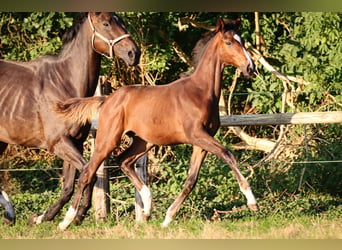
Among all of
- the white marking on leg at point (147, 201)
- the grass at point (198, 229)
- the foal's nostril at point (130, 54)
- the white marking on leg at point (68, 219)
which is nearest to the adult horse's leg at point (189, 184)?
the grass at point (198, 229)

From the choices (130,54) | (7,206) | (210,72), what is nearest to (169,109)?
(210,72)

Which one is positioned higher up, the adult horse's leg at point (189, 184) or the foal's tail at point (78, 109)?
the foal's tail at point (78, 109)

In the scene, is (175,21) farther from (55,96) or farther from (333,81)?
(55,96)

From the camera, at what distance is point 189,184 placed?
7043mm

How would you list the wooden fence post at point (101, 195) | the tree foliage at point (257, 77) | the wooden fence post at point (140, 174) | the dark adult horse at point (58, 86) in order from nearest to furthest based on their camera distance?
the dark adult horse at point (58, 86), the wooden fence post at point (140, 174), the wooden fence post at point (101, 195), the tree foliage at point (257, 77)

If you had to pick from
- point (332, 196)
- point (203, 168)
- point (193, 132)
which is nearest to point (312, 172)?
point (332, 196)

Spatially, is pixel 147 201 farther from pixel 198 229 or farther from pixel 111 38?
pixel 111 38

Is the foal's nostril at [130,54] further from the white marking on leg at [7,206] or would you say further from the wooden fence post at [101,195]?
the white marking on leg at [7,206]

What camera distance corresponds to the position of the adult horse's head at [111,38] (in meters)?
7.28

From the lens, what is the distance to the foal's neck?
23.3 ft

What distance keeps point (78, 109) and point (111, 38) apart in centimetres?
89

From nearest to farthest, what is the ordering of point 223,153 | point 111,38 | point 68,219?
point 223,153 < point 68,219 < point 111,38

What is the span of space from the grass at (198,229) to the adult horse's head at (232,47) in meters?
1.51

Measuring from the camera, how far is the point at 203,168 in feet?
31.2
